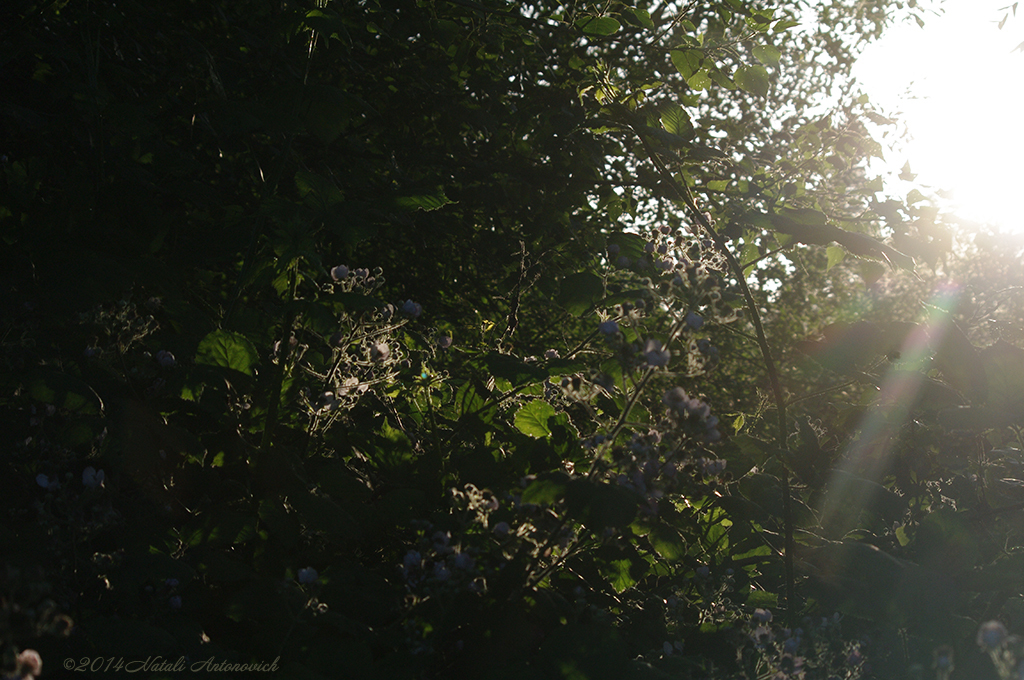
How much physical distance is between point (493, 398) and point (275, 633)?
0.98 meters

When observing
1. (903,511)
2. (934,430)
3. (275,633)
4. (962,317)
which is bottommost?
(275,633)

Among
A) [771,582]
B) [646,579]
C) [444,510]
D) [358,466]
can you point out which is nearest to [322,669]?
[444,510]

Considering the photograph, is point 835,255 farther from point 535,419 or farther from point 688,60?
point 535,419

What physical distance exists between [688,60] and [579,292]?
3.83 ft

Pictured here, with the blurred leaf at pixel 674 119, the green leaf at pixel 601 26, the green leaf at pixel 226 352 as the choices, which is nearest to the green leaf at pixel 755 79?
the blurred leaf at pixel 674 119

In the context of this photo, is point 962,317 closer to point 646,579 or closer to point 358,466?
point 646,579

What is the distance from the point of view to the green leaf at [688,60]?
2574 millimetres

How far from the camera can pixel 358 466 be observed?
231 centimetres

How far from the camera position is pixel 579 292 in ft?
6.88

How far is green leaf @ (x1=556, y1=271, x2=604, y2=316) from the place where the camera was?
81.8 inches

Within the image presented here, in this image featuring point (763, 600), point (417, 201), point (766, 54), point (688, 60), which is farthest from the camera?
point (766, 54)

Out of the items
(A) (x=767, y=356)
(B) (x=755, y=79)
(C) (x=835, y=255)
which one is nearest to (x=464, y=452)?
(A) (x=767, y=356)

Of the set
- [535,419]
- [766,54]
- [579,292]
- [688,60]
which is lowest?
[535,419]

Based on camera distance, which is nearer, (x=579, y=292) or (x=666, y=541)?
(x=666, y=541)
